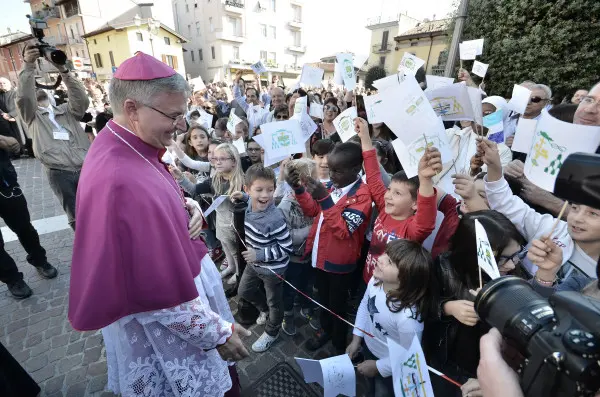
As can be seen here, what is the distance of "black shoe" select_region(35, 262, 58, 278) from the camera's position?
12.2ft

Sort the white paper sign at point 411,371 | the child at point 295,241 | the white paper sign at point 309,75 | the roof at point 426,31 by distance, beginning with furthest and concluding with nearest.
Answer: the roof at point 426,31
the white paper sign at point 309,75
the child at point 295,241
the white paper sign at point 411,371

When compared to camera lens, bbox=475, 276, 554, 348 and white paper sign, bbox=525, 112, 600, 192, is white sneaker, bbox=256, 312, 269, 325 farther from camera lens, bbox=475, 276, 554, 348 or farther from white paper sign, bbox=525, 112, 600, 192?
white paper sign, bbox=525, 112, 600, 192

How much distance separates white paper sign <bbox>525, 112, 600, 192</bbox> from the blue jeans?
7.29 feet

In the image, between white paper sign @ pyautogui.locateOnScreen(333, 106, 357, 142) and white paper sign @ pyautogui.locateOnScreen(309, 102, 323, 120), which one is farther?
white paper sign @ pyautogui.locateOnScreen(309, 102, 323, 120)

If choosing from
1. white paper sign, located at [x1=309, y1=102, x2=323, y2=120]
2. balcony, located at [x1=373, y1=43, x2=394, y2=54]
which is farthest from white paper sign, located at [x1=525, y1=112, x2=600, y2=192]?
balcony, located at [x1=373, y1=43, x2=394, y2=54]

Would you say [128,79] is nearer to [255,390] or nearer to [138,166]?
[138,166]

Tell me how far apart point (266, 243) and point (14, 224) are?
329cm

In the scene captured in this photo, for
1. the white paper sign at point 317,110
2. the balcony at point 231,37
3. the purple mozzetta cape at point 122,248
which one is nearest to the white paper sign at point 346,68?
the white paper sign at point 317,110

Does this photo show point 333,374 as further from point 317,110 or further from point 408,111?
point 317,110

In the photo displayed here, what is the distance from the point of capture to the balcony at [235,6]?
3791 centimetres

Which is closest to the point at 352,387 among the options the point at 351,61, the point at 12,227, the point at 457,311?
the point at 457,311

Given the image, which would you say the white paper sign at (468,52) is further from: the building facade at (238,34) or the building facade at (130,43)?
the building facade at (238,34)

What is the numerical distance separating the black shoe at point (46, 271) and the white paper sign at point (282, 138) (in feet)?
10.8

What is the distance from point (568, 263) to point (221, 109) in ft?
31.1
